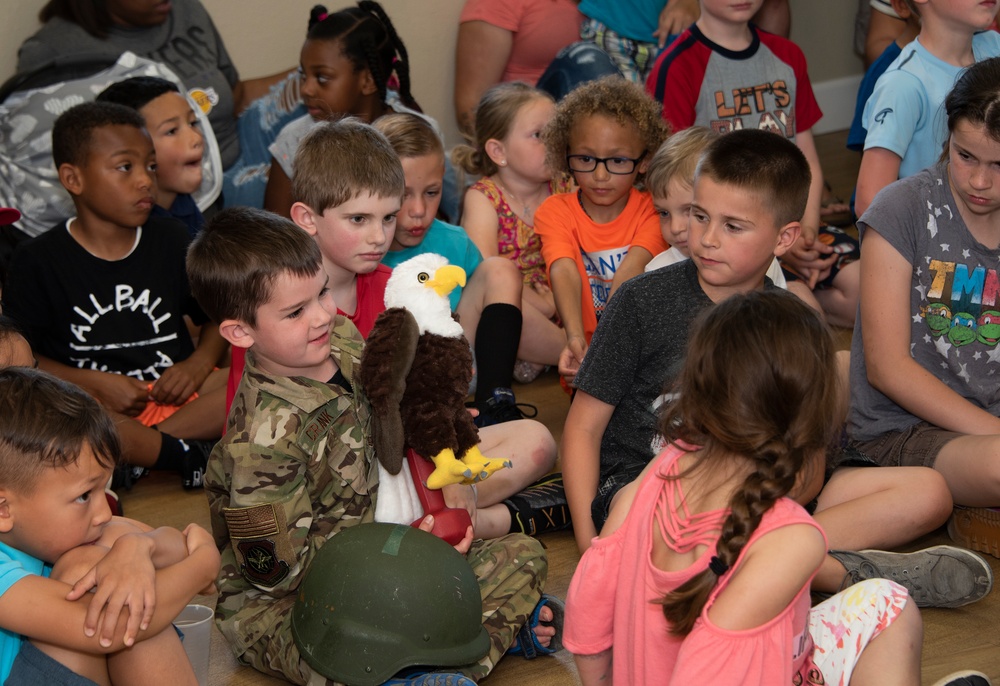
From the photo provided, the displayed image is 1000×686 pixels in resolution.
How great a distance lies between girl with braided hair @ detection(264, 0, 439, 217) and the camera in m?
3.38

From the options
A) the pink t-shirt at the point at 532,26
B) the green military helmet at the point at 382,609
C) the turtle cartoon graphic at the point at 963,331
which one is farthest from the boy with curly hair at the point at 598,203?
the pink t-shirt at the point at 532,26

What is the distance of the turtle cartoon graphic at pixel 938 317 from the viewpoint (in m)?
2.19

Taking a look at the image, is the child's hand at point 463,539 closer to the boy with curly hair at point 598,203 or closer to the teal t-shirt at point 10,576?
the teal t-shirt at point 10,576

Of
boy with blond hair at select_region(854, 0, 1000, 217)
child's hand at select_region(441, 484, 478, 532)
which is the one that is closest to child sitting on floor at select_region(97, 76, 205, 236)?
child's hand at select_region(441, 484, 478, 532)

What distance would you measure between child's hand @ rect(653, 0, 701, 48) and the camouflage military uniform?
96.1 inches

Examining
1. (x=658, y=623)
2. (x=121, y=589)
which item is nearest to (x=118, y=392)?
(x=121, y=589)

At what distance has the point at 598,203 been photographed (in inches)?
111

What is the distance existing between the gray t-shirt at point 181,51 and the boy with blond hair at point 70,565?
2218 millimetres

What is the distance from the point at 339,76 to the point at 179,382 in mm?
1169

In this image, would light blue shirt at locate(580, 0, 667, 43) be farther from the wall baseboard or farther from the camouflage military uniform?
the camouflage military uniform

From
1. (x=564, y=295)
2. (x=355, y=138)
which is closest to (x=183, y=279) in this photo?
(x=355, y=138)

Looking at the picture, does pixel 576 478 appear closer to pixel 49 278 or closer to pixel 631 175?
pixel 631 175

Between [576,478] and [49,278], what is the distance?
4.85 feet

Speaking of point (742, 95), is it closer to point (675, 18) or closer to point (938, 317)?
point (675, 18)
